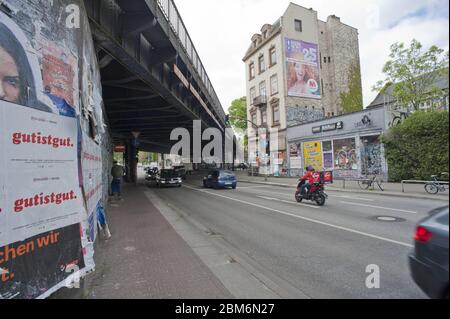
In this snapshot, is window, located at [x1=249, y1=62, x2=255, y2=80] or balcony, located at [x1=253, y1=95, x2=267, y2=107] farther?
window, located at [x1=249, y1=62, x2=255, y2=80]

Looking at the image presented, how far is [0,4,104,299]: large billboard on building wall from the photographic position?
2785 millimetres

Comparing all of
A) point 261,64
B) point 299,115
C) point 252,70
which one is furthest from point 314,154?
point 252,70

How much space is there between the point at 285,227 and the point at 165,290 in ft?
14.8

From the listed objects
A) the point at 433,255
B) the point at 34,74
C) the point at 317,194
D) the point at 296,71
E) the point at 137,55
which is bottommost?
the point at 317,194

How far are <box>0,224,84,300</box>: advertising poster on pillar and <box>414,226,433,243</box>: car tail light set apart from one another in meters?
4.04

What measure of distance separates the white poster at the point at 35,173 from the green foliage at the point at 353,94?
120 feet

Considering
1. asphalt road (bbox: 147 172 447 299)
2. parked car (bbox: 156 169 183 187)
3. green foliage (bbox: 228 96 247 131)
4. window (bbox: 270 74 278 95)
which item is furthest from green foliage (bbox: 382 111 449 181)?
green foliage (bbox: 228 96 247 131)

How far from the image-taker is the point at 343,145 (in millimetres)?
23203

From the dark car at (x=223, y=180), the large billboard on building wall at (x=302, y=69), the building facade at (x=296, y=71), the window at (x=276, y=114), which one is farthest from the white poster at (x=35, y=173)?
the large billboard on building wall at (x=302, y=69)

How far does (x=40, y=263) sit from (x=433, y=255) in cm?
410

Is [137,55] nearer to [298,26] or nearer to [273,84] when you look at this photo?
[273,84]

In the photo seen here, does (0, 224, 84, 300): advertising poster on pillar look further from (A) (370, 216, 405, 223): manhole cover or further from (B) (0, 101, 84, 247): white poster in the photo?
(A) (370, 216, 405, 223): manhole cover
